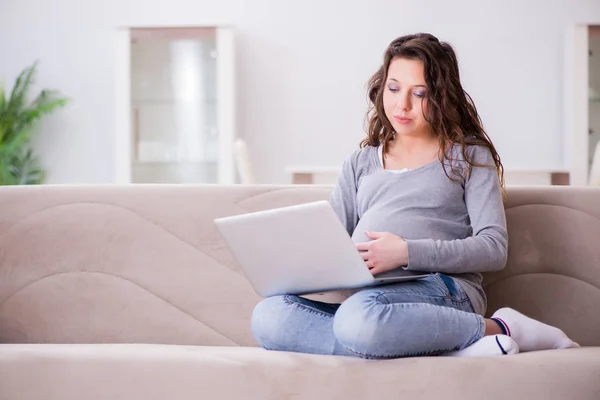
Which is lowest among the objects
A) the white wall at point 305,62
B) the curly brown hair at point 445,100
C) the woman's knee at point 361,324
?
the woman's knee at point 361,324

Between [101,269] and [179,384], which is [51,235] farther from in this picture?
[179,384]

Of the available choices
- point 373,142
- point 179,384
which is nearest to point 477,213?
point 373,142

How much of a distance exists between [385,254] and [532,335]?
0.32 meters

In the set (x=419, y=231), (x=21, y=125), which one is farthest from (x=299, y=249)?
(x=21, y=125)

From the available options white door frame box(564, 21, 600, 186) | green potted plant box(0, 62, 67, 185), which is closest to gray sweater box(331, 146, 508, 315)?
white door frame box(564, 21, 600, 186)

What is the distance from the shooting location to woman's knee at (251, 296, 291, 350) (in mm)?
1562

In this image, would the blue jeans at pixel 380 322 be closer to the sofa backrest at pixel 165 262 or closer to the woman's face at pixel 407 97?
the sofa backrest at pixel 165 262

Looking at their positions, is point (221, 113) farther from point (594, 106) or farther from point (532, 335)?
point (532, 335)

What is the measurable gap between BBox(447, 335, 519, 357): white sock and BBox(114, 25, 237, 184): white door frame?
3893mm

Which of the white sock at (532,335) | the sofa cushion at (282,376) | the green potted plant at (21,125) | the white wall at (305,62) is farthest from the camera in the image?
the white wall at (305,62)

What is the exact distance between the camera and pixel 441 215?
5.60 ft

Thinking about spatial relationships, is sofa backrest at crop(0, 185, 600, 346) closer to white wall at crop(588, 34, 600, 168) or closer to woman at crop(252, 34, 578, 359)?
woman at crop(252, 34, 578, 359)

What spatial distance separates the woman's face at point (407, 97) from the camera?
1.77 meters

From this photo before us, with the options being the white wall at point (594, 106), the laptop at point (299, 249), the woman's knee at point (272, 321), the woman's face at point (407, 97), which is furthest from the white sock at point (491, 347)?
the white wall at point (594, 106)
